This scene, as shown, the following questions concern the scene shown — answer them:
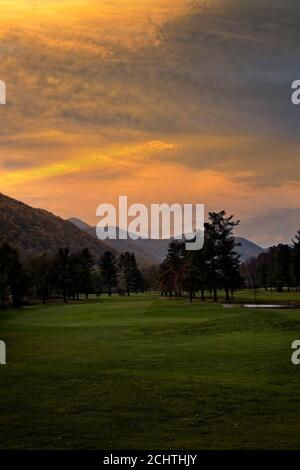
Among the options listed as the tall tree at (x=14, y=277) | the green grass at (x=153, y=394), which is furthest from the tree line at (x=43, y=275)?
the green grass at (x=153, y=394)

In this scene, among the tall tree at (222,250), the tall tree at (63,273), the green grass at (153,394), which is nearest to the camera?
the green grass at (153,394)

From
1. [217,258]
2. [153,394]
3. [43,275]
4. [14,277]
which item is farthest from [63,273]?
[153,394]

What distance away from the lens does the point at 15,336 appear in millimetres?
39188

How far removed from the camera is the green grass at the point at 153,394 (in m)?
12.7

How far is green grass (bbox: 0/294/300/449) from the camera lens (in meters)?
12.7

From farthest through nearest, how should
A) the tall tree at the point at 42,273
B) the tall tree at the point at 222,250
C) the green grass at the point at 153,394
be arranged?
the tall tree at the point at 42,273, the tall tree at the point at 222,250, the green grass at the point at 153,394

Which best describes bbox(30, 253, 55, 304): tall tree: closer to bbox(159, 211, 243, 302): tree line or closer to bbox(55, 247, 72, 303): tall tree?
bbox(55, 247, 72, 303): tall tree

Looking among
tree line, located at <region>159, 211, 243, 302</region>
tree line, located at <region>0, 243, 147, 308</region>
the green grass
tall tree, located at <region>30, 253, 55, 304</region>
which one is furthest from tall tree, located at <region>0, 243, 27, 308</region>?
the green grass

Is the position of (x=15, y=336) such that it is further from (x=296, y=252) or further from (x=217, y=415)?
(x=296, y=252)

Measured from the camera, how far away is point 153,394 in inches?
674

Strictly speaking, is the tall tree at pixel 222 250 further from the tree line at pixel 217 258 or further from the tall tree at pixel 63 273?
the tall tree at pixel 63 273

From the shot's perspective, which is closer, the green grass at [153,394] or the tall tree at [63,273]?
the green grass at [153,394]
